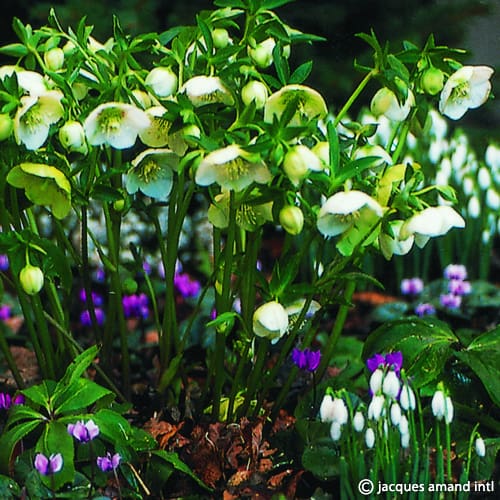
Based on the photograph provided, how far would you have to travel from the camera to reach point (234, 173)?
1.12m

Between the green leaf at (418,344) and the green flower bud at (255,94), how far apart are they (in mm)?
455

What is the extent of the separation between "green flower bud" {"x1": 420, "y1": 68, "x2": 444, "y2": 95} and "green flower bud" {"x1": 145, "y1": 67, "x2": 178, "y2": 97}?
35 cm

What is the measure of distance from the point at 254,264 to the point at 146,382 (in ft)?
1.73

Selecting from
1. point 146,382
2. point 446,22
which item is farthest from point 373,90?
point 146,382

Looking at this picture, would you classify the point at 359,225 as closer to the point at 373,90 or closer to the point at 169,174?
the point at 169,174

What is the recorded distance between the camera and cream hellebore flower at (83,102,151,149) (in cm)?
117

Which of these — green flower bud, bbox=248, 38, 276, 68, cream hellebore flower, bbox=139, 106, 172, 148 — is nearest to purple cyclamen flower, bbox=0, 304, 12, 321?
cream hellebore flower, bbox=139, 106, 172, 148

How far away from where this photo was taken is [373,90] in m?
3.43

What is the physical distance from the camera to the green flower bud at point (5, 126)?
1153 millimetres

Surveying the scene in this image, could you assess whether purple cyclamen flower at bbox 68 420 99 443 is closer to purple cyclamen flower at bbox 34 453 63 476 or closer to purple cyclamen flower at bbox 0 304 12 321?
purple cyclamen flower at bbox 34 453 63 476

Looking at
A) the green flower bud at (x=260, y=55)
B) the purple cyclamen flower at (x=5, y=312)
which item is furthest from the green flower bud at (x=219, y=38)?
the purple cyclamen flower at (x=5, y=312)

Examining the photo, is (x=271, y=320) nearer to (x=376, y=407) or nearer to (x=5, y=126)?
(x=376, y=407)

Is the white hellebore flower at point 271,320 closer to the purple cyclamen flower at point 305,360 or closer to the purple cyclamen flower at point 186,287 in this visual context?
the purple cyclamen flower at point 305,360

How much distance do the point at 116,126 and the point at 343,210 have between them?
0.33m
